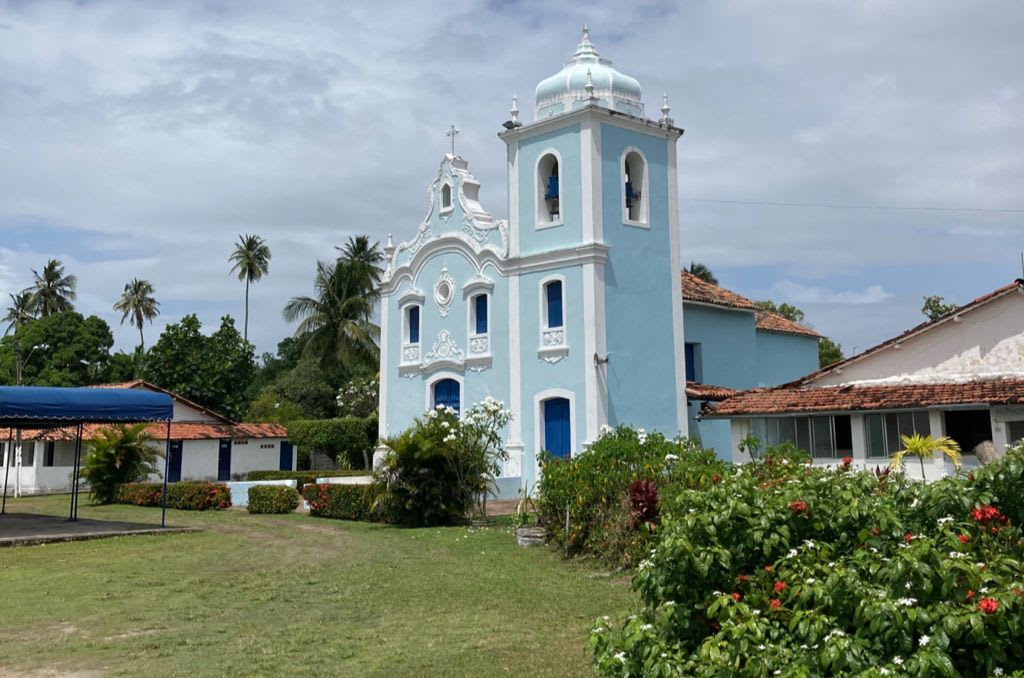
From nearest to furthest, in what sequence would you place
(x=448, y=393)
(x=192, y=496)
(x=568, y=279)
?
(x=568, y=279) < (x=192, y=496) < (x=448, y=393)

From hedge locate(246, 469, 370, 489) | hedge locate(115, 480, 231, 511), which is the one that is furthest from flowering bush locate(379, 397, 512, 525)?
hedge locate(246, 469, 370, 489)

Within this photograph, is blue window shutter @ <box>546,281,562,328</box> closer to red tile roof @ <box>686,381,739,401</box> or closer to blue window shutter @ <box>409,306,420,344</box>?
red tile roof @ <box>686,381,739,401</box>

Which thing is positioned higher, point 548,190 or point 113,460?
point 548,190

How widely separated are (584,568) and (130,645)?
20.9ft

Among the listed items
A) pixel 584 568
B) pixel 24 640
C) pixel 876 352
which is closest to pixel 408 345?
pixel 876 352

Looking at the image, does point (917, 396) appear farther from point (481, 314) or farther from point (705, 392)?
point (481, 314)

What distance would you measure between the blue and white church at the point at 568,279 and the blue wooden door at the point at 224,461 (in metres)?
17.2

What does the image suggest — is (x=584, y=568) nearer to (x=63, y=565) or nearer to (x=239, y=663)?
(x=239, y=663)

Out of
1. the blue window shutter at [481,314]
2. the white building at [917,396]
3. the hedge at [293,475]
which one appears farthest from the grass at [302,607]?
the hedge at [293,475]

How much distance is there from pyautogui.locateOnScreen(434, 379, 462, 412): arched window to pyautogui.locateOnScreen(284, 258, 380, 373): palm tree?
17.2 metres

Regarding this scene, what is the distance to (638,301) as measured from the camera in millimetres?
→ 25375

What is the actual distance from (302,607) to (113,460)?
20132mm

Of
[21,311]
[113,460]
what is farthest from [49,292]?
[113,460]

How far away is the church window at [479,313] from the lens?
89.1 feet
